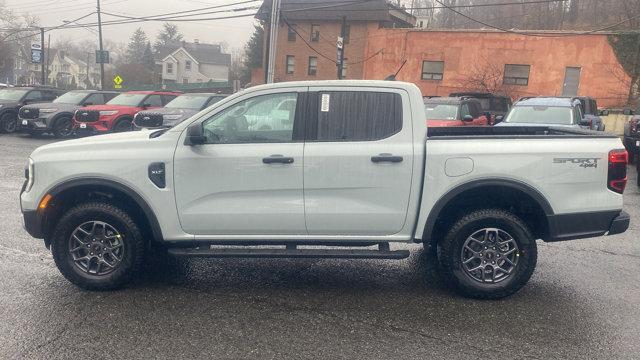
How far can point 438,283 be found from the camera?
516 centimetres

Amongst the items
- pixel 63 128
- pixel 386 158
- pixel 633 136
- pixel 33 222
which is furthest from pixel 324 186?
pixel 63 128

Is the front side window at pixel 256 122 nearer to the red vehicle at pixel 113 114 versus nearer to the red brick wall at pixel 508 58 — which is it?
the red vehicle at pixel 113 114

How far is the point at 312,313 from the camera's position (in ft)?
14.3

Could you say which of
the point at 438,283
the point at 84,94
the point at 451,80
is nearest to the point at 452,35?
the point at 451,80

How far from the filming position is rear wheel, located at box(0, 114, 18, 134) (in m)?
17.8

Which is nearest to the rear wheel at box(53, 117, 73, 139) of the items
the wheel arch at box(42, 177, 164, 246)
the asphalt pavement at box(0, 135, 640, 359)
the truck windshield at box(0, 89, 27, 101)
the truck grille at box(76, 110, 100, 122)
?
the truck grille at box(76, 110, 100, 122)

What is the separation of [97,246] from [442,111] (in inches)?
411

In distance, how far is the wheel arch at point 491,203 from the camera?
14.8 feet

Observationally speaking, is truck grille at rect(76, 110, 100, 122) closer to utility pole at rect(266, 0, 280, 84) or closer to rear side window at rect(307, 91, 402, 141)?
utility pole at rect(266, 0, 280, 84)

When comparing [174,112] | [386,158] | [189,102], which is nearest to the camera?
[386,158]

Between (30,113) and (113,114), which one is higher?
(113,114)

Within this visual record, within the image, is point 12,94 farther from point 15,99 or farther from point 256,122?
point 256,122

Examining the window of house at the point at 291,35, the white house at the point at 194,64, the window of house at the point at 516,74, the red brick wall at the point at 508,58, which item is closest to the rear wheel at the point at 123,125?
the red brick wall at the point at 508,58

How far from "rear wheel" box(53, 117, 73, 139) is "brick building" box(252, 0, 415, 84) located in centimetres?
2401
